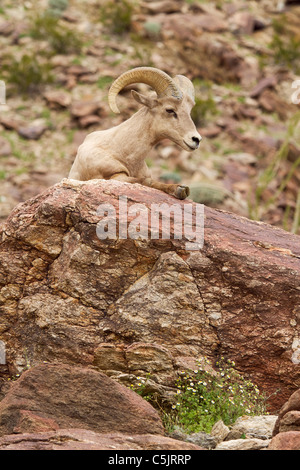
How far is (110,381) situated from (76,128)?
16.2m

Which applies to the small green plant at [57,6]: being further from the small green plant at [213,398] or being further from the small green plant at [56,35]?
the small green plant at [213,398]

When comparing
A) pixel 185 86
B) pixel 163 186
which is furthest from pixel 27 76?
pixel 163 186

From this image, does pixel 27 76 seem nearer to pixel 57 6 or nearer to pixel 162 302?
pixel 57 6

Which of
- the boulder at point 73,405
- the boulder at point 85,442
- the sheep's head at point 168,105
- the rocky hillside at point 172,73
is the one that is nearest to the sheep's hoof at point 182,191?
the sheep's head at point 168,105

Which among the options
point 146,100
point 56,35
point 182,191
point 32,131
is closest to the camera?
point 182,191

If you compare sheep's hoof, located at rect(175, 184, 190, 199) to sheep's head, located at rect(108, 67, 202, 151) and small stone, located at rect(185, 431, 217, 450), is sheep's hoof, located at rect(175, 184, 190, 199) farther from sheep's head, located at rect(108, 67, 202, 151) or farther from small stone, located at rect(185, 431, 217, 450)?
small stone, located at rect(185, 431, 217, 450)

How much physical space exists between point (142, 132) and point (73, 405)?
139 inches

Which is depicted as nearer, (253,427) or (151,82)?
(253,427)

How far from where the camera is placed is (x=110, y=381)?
588 cm

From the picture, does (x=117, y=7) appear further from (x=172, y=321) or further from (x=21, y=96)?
(x=172, y=321)

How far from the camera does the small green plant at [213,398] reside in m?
6.39

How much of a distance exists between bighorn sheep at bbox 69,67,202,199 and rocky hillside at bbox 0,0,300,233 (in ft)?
33.9

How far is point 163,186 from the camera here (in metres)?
7.62

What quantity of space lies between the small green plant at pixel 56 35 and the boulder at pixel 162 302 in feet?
59.4
